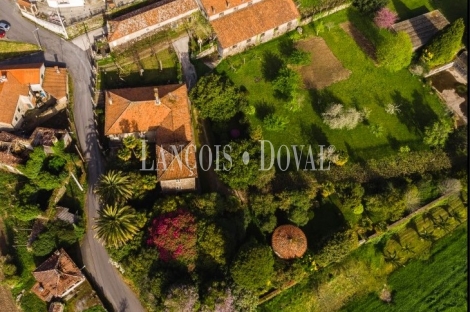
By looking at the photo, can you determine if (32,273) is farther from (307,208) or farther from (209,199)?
(307,208)

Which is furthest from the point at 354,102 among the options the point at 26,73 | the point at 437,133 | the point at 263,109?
the point at 26,73

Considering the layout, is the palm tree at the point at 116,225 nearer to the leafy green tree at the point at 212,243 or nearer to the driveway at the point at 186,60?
the leafy green tree at the point at 212,243

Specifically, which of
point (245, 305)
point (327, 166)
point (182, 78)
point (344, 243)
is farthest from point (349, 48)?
point (245, 305)

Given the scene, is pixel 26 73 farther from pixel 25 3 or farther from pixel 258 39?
pixel 258 39

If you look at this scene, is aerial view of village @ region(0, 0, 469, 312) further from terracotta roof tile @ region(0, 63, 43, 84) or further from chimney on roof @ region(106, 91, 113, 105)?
chimney on roof @ region(106, 91, 113, 105)

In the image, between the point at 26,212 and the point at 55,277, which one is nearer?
the point at 55,277
